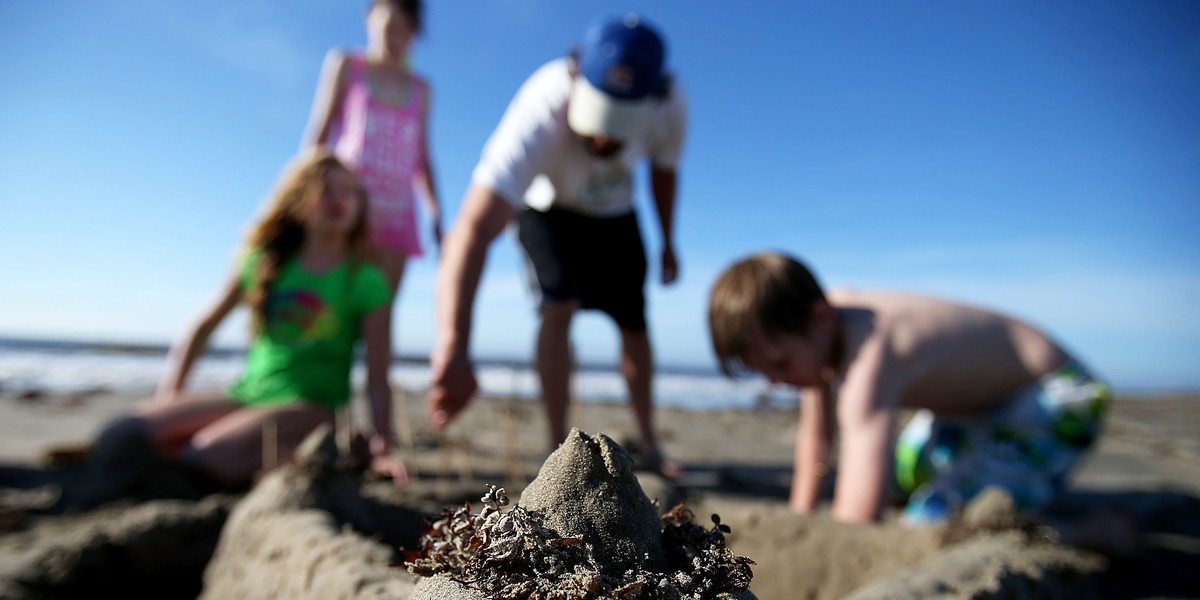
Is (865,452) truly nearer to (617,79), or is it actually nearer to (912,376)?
(912,376)

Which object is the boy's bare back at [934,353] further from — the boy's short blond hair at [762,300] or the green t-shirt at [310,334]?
the green t-shirt at [310,334]

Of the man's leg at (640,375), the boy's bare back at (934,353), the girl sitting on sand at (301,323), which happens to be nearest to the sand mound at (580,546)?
the boy's bare back at (934,353)

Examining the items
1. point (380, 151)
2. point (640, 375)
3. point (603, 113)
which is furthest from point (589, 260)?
point (380, 151)

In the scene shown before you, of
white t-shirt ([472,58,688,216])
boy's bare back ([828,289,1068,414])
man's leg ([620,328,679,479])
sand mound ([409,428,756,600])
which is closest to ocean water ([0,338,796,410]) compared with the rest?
man's leg ([620,328,679,479])

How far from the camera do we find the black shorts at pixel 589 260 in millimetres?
3771

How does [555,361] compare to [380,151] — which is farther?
[380,151]

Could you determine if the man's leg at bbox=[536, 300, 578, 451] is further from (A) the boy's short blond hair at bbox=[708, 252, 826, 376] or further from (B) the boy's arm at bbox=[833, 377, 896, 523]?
(B) the boy's arm at bbox=[833, 377, 896, 523]

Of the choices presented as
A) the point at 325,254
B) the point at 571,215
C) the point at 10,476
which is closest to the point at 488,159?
the point at 571,215

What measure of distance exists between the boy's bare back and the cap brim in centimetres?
132

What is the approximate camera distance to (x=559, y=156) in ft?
11.6

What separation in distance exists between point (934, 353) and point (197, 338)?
3.96m

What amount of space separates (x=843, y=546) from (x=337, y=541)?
1683 millimetres

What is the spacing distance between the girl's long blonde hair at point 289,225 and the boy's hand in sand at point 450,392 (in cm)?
190

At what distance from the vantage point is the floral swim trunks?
315cm
